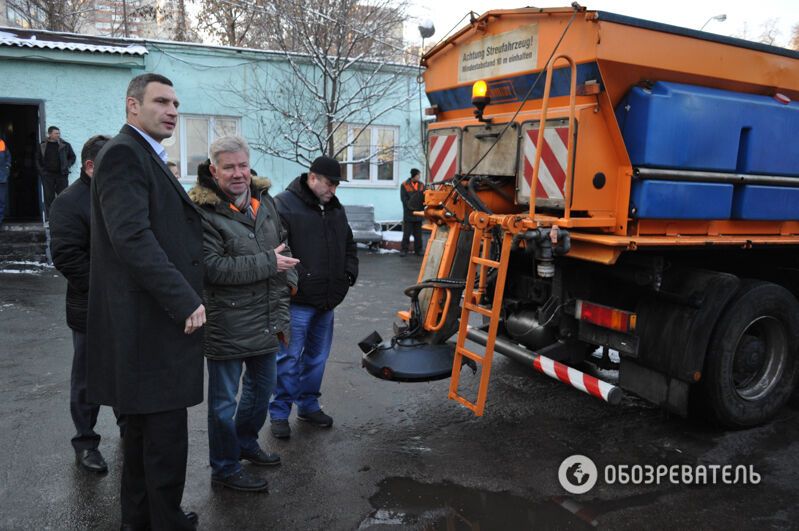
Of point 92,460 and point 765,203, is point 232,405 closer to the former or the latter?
point 92,460

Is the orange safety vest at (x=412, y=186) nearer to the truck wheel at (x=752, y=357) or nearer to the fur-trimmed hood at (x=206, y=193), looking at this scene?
the truck wheel at (x=752, y=357)

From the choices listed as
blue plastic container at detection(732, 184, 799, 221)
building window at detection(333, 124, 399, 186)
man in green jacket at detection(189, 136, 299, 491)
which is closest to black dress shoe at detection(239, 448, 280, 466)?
man in green jacket at detection(189, 136, 299, 491)

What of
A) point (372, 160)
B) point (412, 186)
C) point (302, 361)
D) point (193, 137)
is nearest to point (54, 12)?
point (193, 137)

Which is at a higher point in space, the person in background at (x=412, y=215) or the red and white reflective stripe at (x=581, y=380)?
the person in background at (x=412, y=215)

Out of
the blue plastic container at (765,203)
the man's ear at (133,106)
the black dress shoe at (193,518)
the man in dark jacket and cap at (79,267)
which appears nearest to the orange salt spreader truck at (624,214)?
the blue plastic container at (765,203)

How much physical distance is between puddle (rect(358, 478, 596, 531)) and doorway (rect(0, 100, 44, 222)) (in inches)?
550

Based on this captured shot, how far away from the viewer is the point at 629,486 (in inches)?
151

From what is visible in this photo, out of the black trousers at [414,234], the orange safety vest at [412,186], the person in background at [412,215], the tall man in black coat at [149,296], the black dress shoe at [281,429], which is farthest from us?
the orange safety vest at [412,186]

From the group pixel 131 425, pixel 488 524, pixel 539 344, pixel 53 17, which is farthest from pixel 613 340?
pixel 53 17

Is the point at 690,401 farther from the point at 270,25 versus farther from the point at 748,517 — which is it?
the point at 270,25

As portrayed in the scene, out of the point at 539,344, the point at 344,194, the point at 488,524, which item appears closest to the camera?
the point at 488,524

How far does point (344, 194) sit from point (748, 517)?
43.1ft

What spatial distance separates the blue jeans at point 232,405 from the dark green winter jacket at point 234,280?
11cm

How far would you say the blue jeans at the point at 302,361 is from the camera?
4367mm
